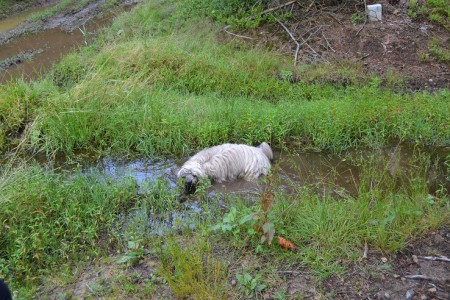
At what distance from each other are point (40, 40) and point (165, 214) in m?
11.3

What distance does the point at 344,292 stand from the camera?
3.50 metres

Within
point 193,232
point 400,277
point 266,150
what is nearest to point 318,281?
point 400,277

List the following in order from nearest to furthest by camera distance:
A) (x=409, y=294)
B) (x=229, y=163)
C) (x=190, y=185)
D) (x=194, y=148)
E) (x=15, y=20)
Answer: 1. (x=409, y=294)
2. (x=190, y=185)
3. (x=229, y=163)
4. (x=194, y=148)
5. (x=15, y=20)

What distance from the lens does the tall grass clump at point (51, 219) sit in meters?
4.21

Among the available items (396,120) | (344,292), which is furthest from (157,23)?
(344,292)

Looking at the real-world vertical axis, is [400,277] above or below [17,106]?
below

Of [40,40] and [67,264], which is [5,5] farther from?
→ [67,264]

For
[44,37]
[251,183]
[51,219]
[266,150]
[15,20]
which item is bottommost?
[251,183]

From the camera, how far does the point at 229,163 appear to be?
5.96m

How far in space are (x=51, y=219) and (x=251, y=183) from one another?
2762 mm

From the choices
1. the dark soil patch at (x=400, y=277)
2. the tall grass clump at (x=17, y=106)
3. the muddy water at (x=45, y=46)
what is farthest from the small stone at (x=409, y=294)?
the muddy water at (x=45, y=46)

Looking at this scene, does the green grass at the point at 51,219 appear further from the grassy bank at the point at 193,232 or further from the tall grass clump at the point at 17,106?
the tall grass clump at the point at 17,106

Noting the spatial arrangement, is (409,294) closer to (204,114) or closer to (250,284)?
(250,284)

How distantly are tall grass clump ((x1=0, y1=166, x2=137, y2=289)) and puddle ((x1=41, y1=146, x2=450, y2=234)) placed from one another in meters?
0.34
